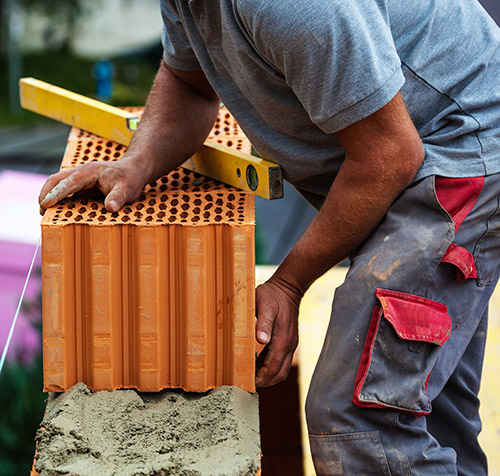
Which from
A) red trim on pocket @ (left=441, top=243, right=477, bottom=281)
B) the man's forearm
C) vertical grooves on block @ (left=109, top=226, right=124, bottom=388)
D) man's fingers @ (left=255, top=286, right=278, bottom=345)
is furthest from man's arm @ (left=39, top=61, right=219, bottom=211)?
red trim on pocket @ (left=441, top=243, right=477, bottom=281)

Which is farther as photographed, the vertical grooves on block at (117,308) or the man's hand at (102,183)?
the man's hand at (102,183)

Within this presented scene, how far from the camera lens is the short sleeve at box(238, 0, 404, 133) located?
5.10 feet

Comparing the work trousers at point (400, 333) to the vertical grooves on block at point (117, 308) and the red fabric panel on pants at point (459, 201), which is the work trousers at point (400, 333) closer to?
the red fabric panel on pants at point (459, 201)

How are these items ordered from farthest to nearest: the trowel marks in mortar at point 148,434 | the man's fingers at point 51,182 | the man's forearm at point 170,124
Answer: the man's forearm at point 170,124, the man's fingers at point 51,182, the trowel marks in mortar at point 148,434

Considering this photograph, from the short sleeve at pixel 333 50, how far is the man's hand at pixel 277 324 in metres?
0.48

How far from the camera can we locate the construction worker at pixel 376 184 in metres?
1.61

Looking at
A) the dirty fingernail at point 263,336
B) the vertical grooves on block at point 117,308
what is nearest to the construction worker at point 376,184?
the dirty fingernail at point 263,336

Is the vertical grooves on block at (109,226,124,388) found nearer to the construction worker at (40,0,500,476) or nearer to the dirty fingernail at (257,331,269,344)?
the construction worker at (40,0,500,476)

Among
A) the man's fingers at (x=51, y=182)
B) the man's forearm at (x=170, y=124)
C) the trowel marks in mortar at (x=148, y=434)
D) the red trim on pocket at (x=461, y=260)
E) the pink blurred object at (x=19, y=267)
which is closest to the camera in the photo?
the trowel marks in mortar at (x=148, y=434)

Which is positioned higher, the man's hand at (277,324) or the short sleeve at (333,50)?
the short sleeve at (333,50)

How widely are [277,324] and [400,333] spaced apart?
0.33m

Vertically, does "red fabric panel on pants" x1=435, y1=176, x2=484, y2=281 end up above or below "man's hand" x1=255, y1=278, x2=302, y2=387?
above

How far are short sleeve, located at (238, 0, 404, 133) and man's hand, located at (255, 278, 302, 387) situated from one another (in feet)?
1.57

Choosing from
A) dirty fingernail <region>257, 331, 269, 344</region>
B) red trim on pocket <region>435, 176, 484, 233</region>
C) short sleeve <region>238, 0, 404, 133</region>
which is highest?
short sleeve <region>238, 0, 404, 133</region>
